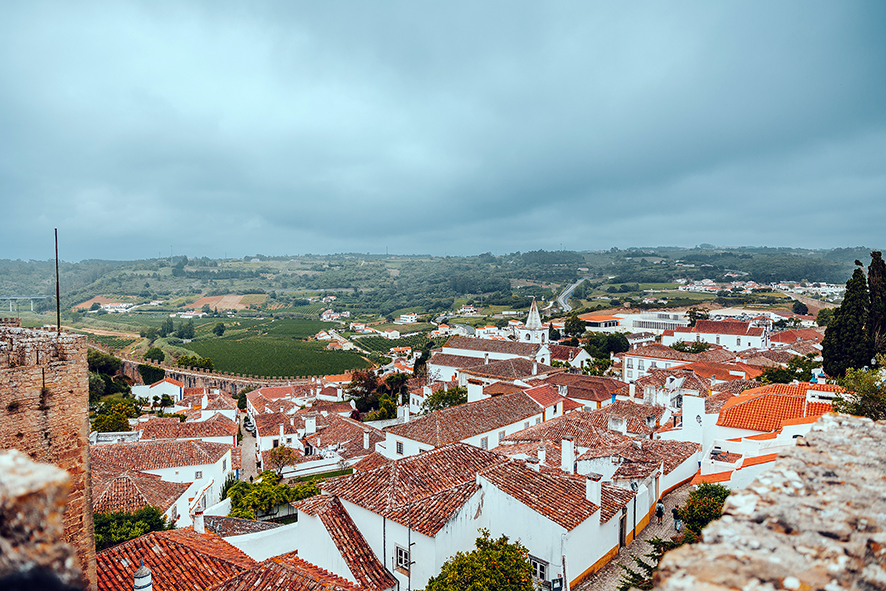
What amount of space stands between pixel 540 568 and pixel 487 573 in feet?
10.5

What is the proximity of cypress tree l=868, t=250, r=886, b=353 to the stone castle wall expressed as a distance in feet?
112

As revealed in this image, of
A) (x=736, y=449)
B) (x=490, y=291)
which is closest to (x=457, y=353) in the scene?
(x=736, y=449)

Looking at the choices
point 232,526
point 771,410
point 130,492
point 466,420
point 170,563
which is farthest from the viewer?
point 466,420

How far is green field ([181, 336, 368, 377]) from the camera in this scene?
76.2 metres

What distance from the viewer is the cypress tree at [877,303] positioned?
2659 centimetres

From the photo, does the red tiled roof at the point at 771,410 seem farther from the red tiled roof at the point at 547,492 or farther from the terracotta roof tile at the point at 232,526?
the terracotta roof tile at the point at 232,526

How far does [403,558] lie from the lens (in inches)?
444

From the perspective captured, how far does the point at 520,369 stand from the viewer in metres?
43.6

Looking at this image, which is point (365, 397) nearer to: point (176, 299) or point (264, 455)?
point (264, 455)

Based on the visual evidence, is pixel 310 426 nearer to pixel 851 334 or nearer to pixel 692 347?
pixel 851 334

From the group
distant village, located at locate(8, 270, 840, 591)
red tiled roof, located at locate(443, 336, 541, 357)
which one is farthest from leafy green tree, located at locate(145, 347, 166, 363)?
red tiled roof, located at locate(443, 336, 541, 357)

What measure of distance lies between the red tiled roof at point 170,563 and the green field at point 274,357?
64.6 metres

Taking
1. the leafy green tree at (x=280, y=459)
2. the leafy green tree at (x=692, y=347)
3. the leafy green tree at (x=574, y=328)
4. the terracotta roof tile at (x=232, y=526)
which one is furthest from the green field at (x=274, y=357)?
the terracotta roof tile at (x=232, y=526)

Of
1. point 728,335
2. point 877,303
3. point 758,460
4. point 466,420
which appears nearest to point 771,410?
point 758,460
